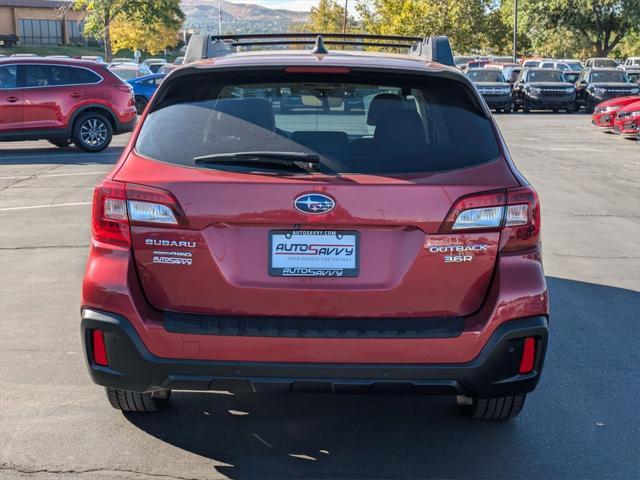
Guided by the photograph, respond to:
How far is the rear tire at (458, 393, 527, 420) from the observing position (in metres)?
4.62

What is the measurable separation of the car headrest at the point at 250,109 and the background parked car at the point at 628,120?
20.1 metres

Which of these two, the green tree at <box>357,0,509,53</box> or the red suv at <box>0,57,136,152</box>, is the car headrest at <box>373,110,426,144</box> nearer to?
the red suv at <box>0,57,136,152</box>

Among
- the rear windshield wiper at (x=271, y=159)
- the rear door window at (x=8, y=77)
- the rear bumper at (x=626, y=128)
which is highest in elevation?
the rear windshield wiper at (x=271, y=159)

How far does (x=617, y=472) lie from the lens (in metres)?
4.24

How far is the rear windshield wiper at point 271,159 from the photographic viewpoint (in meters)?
3.91

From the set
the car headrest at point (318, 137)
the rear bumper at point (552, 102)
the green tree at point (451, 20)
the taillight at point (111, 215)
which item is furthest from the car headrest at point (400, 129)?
the green tree at point (451, 20)

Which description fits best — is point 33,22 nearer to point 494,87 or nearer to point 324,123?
point 494,87

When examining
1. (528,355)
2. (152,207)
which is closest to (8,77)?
(152,207)

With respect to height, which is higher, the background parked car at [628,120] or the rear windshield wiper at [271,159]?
the rear windshield wiper at [271,159]

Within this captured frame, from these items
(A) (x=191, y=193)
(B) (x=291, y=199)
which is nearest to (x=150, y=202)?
(A) (x=191, y=193)

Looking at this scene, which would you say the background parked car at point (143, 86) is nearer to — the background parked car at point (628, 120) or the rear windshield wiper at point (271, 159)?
the background parked car at point (628, 120)

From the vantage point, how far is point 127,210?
3980 mm

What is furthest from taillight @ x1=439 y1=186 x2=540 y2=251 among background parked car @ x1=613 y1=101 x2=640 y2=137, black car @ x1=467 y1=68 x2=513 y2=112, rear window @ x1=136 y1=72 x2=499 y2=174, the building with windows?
the building with windows

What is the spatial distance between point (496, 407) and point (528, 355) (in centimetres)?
70
